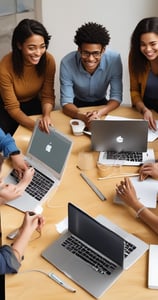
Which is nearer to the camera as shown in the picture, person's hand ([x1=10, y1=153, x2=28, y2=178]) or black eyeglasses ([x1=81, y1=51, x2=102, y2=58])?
person's hand ([x1=10, y1=153, x2=28, y2=178])

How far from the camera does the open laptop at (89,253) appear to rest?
1.50 meters

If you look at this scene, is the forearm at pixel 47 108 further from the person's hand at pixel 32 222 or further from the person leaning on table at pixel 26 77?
the person's hand at pixel 32 222

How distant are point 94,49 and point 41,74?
0.47 meters

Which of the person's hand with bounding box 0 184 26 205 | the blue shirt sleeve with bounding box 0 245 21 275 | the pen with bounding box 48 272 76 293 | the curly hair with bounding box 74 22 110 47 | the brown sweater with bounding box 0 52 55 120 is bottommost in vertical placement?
the pen with bounding box 48 272 76 293

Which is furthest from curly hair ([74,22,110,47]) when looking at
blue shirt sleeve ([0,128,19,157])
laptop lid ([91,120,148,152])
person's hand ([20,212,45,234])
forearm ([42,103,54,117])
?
person's hand ([20,212,45,234])

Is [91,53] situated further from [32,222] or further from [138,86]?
[32,222]

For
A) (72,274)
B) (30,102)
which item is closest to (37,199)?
(72,274)

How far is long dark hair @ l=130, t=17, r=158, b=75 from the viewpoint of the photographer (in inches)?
96.3

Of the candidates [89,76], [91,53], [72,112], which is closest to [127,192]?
[72,112]

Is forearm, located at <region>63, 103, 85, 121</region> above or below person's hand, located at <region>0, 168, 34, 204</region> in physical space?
above

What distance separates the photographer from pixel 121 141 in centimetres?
220

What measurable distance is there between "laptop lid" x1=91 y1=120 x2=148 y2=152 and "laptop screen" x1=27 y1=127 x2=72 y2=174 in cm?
23

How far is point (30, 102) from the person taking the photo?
300cm

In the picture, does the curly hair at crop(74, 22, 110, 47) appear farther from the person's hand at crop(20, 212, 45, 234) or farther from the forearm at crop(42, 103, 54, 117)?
the person's hand at crop(20, 212, 45, 234)
